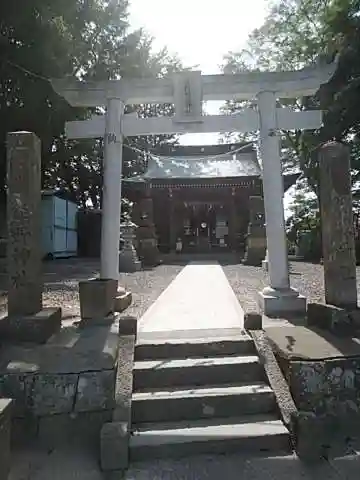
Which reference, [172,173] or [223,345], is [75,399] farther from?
[172,173]

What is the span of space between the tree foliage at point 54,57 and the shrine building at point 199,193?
4.26m

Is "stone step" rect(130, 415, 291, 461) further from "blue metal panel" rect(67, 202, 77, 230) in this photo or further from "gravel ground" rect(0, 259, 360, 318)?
"blue metal panel" rect(67, 202, 77, 230)

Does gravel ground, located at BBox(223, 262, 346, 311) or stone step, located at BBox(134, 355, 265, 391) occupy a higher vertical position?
gravel ground, located at BBox(223, 262, 346, 311)

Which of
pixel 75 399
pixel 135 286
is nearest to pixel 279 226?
pixel 75 399

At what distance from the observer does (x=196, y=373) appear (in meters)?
3.96

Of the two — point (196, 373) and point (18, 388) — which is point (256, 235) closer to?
point (196, 373)

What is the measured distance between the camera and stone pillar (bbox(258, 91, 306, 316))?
596 centimetres

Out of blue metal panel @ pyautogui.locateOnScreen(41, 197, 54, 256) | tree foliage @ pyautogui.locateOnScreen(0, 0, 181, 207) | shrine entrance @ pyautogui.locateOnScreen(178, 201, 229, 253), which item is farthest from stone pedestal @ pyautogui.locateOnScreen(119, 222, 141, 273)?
shrine entrance @ pyautogui.locateOnScreen(178, 201, 229, 253)

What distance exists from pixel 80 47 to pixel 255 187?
10003 mm

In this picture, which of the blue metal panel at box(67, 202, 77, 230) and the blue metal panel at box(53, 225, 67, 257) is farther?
the blue metal panel at box(67, 202, 77, 230)

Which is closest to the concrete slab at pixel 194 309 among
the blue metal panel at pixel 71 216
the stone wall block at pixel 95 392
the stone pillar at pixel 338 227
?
the stone pillar at pixel 338 227

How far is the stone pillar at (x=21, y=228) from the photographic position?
170 inches

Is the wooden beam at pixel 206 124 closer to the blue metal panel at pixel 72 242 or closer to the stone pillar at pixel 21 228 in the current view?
the stone pillar at pixel 21 228

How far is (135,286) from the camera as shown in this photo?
31.9 ft
